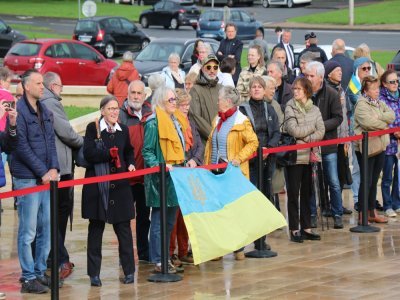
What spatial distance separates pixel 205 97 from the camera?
14.0 meters

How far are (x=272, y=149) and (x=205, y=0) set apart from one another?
59202 millimetres

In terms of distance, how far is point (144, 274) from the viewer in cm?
1243

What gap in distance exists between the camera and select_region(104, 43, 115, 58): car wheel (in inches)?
1805

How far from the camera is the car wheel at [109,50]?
45844mm

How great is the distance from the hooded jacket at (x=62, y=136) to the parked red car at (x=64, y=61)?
69.0ft

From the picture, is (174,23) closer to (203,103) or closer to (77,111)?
(77,111)

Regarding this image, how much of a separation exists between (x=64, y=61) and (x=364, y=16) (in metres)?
30.9

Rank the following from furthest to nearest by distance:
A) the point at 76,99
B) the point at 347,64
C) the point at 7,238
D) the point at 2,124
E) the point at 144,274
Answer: the point at 76,99, the point at 347,64, the point at 7,238, the point at 144,274, the point at 2,124

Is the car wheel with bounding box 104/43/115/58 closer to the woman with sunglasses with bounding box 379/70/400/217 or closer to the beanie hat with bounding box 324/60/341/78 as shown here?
the beanie hat with bounding box 324/60/341/78

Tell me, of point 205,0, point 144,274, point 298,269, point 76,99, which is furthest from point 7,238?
point 205,0

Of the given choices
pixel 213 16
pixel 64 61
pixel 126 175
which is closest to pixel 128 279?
pixel 126 175

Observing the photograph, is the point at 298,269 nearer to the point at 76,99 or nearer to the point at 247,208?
the point at 247,208

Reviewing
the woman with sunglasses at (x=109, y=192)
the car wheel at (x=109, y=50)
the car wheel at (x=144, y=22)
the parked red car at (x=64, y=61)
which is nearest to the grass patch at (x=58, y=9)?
the car wheel at (x=144, y=22)

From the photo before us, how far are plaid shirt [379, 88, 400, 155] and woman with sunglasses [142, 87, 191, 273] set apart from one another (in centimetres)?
428
